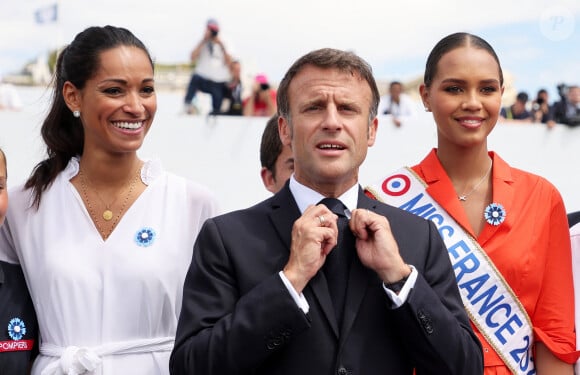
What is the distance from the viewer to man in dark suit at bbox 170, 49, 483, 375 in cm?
242

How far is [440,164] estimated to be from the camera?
Answer: 11.7 feet

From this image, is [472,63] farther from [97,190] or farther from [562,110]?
[562,110]

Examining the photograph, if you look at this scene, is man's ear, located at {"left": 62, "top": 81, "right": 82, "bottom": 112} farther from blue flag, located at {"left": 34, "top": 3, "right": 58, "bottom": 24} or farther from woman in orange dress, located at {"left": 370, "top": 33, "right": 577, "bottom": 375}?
blue flag, located at {"left": 34, "top": 3, "right": 58, "bottom": 24}

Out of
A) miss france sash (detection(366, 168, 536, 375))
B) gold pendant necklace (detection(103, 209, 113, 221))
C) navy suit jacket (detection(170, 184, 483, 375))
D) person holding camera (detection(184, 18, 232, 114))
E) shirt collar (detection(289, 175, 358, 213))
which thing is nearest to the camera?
navy suit jacket (detection(170, 184, 483, 375))

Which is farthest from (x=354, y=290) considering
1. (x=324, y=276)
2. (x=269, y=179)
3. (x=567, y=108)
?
(x=567, y=108)

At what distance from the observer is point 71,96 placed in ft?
11.4

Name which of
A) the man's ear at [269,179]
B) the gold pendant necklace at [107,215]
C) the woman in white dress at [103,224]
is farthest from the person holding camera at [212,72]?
the gold pendant necklace at [107,215]

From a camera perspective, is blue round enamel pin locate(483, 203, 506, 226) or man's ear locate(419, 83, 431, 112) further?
man's ear locate(419, 83, 431, 112)

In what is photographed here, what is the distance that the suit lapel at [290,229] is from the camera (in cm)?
249

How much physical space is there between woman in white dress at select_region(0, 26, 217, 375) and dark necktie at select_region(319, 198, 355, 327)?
0.88m

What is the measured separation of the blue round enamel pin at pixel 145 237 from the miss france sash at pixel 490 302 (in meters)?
1.08

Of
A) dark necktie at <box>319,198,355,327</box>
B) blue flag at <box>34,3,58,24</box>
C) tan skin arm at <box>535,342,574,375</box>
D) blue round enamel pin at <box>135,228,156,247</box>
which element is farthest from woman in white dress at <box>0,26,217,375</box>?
blue flag at <box>34,3,58,24</box>

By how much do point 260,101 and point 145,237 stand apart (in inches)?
289

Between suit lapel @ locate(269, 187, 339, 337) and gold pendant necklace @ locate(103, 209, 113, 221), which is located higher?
suit lapel @ locate(269, 187, 339, 337)
